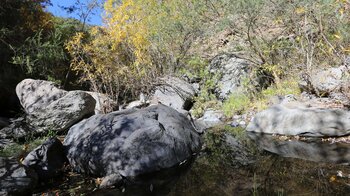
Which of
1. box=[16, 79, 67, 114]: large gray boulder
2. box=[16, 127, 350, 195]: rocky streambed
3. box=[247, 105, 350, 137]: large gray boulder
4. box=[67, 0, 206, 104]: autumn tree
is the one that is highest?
box=[67, 0, 206, 104]: autumn tree

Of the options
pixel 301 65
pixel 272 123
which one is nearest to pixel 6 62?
pixel 272 123

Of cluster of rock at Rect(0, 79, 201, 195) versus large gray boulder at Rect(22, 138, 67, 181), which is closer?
cluster of rock at Rect(0, 79, 201, 195)

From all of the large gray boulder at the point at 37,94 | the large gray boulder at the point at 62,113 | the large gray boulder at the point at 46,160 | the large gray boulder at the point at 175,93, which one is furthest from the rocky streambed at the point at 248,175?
the large gray boulder at the point at 175,93

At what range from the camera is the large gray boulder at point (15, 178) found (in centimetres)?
410

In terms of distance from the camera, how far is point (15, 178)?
426 centimetres

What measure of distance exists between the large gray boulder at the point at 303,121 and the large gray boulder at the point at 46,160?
4768mm

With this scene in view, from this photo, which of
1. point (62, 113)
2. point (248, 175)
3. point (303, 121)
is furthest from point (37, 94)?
point (303, 121)

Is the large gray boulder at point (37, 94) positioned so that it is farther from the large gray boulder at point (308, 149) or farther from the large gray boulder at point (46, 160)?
the large gray boulder at point (308, 149)

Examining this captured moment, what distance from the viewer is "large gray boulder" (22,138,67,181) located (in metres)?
4.95

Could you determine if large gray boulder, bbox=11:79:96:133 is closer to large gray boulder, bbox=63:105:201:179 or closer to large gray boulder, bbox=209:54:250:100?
large gray boulder, bbox=63:105:201:179

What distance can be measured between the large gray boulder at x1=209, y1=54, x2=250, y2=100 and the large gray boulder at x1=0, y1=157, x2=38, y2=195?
8058 millimetres

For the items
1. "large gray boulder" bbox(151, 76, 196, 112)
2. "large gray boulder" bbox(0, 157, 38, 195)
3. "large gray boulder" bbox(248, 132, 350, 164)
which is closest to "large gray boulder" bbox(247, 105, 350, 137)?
"large gray boulder" bbox(248, 132, 350, 164)

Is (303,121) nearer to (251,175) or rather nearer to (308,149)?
(308,149)

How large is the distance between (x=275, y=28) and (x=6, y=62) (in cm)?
968
